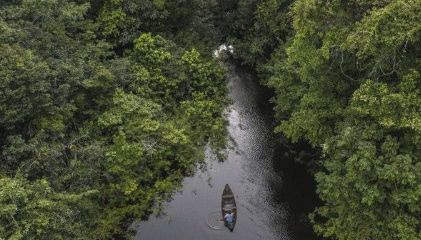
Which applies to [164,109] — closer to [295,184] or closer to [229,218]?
[229,218]

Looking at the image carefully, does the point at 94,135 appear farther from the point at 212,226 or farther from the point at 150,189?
the point at 212,226

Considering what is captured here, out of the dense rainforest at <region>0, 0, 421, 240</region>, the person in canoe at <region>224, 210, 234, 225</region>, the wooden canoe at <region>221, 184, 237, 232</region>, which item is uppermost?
the dense rainforest at <region>0, 0, 421, 240</region>

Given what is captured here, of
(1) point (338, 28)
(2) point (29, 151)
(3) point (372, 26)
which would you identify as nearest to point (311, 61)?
(1) point (338, 28)

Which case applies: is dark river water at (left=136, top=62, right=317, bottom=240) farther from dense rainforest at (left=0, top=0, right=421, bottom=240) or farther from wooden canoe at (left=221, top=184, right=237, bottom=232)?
dense rainforest at (left=0, top=0, right=421, bottom=240)

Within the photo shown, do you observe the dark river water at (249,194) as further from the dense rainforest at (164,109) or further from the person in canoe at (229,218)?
the dense rainforest at (164,109)

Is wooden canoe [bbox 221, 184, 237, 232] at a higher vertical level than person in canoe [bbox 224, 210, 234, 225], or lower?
higher

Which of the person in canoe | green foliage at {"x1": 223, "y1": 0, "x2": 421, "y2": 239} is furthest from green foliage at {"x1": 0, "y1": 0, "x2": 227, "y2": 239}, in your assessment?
green foliage at {"x1": 223, "y1": 0, "x2": 421, "y2": 239}

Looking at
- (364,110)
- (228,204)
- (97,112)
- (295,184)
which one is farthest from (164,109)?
(364,110)
